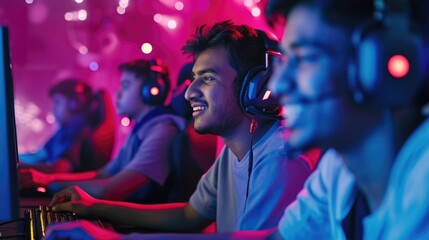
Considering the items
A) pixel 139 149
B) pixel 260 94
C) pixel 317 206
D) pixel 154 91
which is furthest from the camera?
pixel 154 91

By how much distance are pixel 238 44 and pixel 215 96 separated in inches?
6.4

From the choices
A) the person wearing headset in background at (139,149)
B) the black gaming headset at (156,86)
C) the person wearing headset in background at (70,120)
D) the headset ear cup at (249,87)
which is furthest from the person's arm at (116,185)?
the headset ear cup at (249,87)

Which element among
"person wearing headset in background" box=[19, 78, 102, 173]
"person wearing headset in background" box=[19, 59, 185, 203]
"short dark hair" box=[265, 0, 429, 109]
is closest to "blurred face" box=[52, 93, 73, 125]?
"person wearing headset in background" box=[19, 78, 102, 173]

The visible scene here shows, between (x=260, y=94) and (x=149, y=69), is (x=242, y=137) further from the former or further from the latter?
(x=149, y=69)

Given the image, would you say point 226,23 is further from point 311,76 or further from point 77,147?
point 77,147

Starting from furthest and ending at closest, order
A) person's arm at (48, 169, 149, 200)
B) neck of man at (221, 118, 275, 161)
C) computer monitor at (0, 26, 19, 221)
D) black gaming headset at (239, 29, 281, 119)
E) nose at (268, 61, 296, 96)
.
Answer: person's arm at (48, 169, 149, 200), neck of man at (221, 118, 275, 161), black gaming headset at (239, 29, 281, 119), computer monitor at (0, 26, 19, 221), nose at (268, 61, 296, 96)

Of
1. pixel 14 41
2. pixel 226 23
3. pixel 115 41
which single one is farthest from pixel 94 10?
pixel 226 23

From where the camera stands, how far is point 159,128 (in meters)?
2.72

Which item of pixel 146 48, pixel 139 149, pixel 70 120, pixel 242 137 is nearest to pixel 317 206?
pixel 242 137

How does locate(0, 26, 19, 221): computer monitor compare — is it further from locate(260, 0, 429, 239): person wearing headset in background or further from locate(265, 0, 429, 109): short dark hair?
locate(265, 0, 429, 109): short dark hair

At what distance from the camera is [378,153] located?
0.90m

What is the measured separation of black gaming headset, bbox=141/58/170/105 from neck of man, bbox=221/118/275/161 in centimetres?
126

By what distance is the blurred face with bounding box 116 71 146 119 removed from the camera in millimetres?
3010

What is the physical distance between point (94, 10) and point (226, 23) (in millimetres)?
1680
